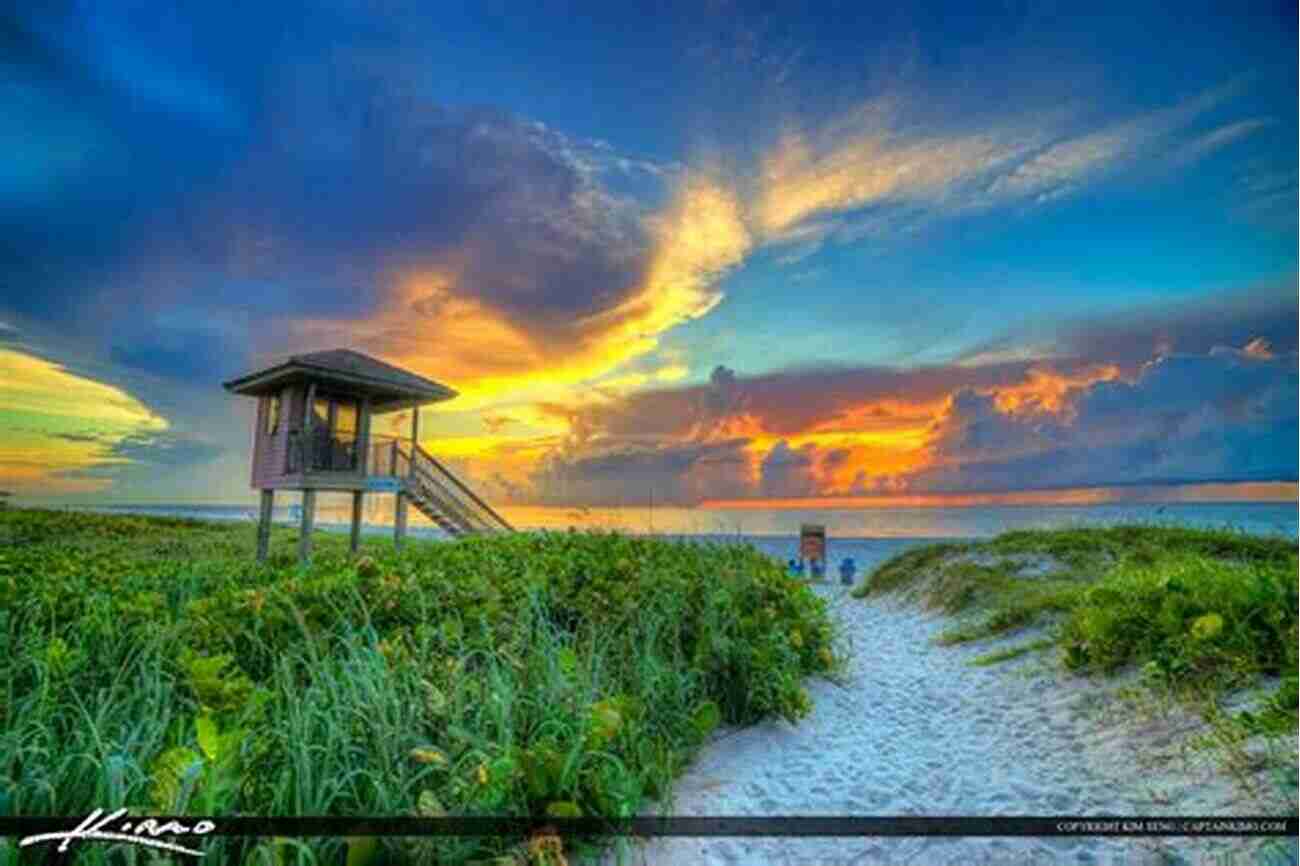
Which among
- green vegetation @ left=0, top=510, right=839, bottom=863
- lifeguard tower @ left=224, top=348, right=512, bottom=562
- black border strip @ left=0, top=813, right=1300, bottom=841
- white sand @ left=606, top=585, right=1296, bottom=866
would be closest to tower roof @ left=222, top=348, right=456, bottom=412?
green vegetation @ left=0, top=510, right=839, bottom=863

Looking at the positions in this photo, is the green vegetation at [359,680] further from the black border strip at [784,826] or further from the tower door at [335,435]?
the tower door at [335,435]

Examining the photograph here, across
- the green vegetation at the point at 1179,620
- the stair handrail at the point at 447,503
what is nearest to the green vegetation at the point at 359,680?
the green vegetation at the point at 1179,620

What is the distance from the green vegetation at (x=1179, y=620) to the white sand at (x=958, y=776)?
0.17 meters

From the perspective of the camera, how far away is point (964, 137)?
1.93 meters

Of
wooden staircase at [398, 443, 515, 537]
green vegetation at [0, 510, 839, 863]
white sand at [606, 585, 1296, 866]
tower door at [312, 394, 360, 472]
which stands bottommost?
white sand at [606, 585, 1296, 866]

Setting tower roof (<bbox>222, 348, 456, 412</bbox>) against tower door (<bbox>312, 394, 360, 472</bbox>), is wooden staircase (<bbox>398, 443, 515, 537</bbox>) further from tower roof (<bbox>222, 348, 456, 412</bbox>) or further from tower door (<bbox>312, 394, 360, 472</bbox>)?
tower roof (<bbox>222, 348, 456, 412</bbox>)

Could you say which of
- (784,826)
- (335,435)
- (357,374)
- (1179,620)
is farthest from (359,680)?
(335,435)

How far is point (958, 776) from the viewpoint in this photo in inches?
86.2

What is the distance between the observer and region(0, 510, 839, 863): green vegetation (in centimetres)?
146

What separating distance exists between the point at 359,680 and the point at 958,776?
180cm

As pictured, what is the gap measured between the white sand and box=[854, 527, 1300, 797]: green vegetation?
6.8 inches

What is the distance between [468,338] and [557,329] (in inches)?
10.5

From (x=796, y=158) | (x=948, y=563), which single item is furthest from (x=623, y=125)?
(x=948, y=563)

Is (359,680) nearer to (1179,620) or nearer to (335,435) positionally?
(1179,620)
